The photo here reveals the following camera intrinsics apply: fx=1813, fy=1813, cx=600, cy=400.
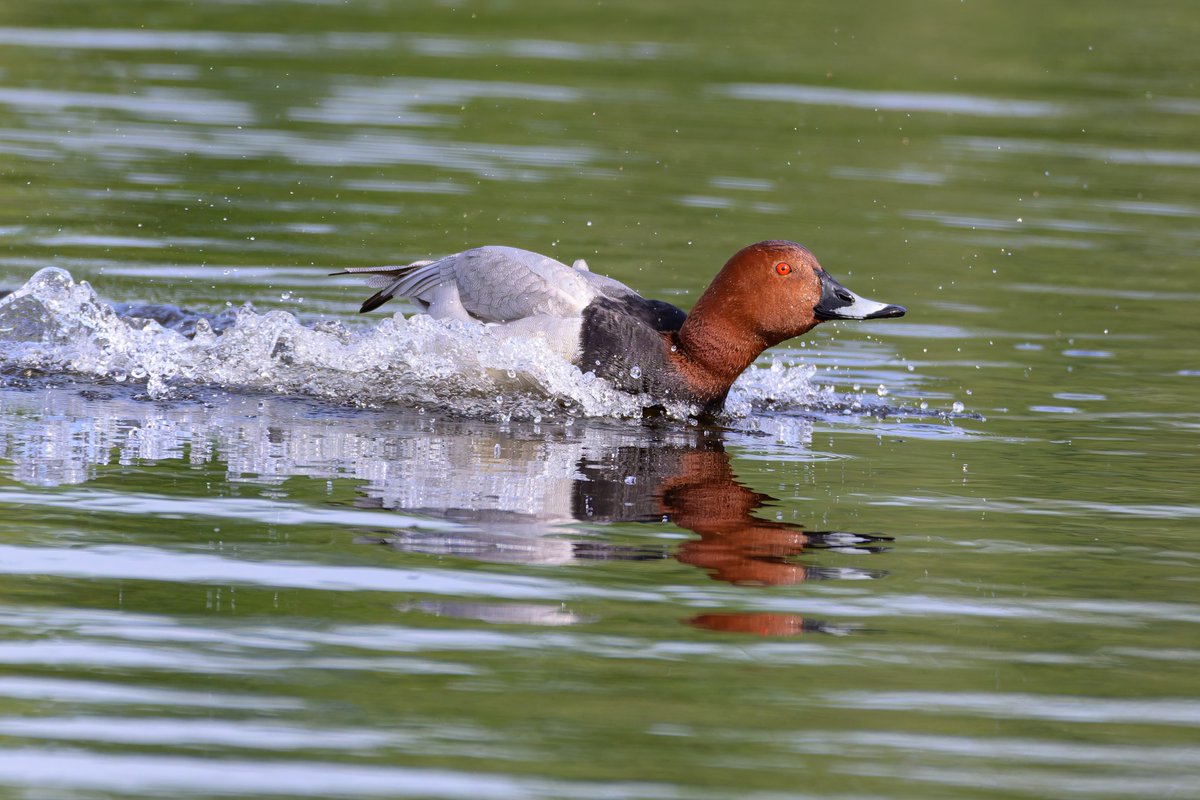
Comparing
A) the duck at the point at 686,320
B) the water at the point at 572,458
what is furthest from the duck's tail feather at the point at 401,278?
the duck at the point at 686,320

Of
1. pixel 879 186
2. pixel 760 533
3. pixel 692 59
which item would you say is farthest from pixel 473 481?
pixel 692 59

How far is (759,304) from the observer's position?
8250 mm

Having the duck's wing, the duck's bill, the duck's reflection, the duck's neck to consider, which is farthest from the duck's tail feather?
the duck's bill

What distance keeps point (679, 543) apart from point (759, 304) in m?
2.52

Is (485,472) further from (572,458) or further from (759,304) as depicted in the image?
(759,304)

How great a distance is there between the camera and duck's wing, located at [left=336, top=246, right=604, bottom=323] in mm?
8242

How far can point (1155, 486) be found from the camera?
23.4 ft

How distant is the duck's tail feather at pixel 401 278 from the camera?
880 cm

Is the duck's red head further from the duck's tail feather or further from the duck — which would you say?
the duck's tail feather

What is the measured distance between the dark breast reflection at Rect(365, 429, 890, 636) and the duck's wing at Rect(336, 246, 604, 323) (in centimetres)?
125

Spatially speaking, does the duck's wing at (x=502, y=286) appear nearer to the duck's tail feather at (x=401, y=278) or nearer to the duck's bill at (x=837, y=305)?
the duck's tail feather at (x=401, y=278)

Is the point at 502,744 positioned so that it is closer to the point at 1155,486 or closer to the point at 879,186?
the point at 1155,486

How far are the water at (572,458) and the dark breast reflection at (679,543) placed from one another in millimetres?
22

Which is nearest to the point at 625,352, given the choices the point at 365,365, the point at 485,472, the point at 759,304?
the point at 759,304
